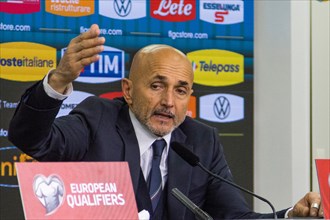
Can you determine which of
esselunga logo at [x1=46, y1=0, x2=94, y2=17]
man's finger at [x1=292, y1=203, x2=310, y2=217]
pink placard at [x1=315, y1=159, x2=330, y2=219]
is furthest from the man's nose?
esselunga logo at [x1=46, y1=0, x2=94, y2=17]

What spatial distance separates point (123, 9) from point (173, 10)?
1.16 feet

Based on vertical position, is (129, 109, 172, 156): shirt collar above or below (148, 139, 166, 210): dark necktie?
above

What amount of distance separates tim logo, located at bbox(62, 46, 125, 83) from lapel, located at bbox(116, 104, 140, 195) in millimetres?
1560

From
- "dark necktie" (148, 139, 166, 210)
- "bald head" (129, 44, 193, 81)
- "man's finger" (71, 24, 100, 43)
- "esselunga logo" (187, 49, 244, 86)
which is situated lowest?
"dark necktie" (148, 139, 166, 210)

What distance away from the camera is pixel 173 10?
4926 millimetres

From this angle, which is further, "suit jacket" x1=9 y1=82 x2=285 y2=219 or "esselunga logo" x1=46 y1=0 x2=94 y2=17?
"esselunga logo" x1=46 y1=0 x2=94 y2=17

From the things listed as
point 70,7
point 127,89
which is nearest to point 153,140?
point 127,89

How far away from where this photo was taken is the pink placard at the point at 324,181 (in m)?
2.32

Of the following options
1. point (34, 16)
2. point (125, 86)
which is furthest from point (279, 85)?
point (125, 86)

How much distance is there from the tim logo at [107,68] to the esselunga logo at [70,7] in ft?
0.91

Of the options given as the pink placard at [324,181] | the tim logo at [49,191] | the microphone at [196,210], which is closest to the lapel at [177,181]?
the microphone at [196,210]

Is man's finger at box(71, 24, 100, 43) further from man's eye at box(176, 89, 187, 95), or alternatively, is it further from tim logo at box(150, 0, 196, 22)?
tim logo at box(150, 0, 196, 22)

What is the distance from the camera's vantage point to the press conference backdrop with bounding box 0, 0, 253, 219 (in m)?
4.54

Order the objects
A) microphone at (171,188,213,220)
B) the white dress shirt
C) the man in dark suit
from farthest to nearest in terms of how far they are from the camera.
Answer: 1. the white dress shirt
2. the man in dark suit
3. microphone at (171,188,213,220)
